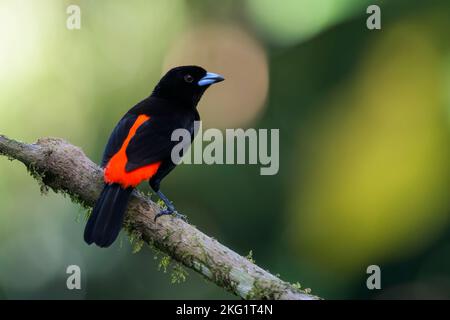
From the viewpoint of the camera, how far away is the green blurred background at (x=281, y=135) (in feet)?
21.2

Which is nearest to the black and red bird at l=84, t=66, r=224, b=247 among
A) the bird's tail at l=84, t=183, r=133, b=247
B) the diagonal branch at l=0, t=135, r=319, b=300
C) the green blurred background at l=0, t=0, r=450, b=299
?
the bird's tail at l=84, t=183, r=133, b=247

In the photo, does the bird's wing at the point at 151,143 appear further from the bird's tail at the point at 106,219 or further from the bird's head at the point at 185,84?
the bird's head at the point at 185,84

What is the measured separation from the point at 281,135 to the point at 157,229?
3.41 m

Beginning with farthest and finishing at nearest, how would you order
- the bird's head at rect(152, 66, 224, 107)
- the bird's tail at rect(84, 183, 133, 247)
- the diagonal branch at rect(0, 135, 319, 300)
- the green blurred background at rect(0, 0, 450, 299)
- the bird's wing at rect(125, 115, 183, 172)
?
the green blurred background at rect(0, 0, 450, 299), the bird's head at rect(152, 66, 224, 107), the bird's wing at rect(125, 115, 183, 172), the bird's tail at rect(84, 183, 133, 247), the diagonal branch at rect(0, 135, 319, 300)

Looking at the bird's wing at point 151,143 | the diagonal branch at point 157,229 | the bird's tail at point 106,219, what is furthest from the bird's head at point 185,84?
the bird's tail at point 106,219

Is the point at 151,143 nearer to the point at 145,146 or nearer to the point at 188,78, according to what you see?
the point at 145,146

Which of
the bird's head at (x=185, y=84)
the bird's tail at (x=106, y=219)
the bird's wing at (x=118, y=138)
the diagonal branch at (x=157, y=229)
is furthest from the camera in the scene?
the bird's head at (x=185, y=84)

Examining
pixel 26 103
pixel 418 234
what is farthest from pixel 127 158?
pixel 418 234

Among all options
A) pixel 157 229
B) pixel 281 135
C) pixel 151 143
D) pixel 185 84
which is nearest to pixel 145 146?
pixel 151 143

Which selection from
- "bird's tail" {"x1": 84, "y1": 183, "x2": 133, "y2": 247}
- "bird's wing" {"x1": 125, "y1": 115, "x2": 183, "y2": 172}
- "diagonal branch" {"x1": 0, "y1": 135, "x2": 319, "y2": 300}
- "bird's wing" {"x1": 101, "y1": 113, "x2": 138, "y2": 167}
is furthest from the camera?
"bird's wing" {"x1": 101, "y1": 113, "x2": 138, "y2": 167}

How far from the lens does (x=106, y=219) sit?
351 cm

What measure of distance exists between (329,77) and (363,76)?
36cm

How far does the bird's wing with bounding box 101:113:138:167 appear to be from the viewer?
3.87 m

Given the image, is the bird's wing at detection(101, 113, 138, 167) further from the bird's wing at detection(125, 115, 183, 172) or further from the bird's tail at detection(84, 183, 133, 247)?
the bird's tail at detection(84, 183, 133, 247)
